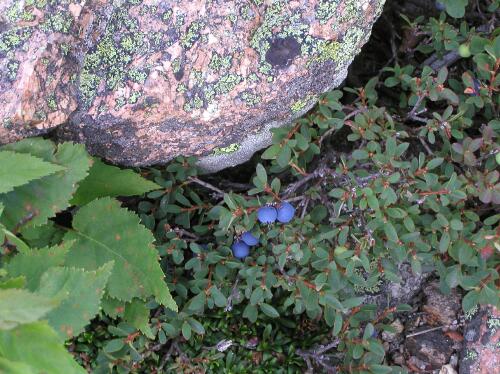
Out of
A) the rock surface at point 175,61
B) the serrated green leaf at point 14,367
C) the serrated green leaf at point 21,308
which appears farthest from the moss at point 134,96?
the serrated green leaf at point 14,367

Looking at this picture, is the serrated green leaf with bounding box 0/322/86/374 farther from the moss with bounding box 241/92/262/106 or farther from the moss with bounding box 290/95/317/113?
the moss with bounding box 290/95/317/113

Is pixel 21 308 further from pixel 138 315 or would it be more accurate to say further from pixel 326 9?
pixel 326 9

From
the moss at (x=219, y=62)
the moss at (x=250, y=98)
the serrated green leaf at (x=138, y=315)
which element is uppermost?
the moss at (x=219, y=62)

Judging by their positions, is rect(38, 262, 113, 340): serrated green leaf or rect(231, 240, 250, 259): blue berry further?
rect(231, 240, 250, 259): blue berry

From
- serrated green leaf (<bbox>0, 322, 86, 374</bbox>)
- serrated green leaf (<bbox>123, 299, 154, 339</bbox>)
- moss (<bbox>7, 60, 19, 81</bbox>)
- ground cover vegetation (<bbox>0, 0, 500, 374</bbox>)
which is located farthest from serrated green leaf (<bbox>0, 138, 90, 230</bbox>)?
serrated green leaf (<bbox>0, 322, 86, 374</bbox>)

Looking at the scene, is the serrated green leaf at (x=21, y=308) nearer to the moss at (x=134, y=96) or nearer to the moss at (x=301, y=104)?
the moss at (x=134, y=96)

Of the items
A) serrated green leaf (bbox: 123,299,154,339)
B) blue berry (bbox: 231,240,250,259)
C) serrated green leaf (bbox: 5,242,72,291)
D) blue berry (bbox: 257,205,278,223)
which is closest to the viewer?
serrated green leaf (bbox: 5,242,72,291)

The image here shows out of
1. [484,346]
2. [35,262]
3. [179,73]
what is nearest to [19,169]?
[35,262]
